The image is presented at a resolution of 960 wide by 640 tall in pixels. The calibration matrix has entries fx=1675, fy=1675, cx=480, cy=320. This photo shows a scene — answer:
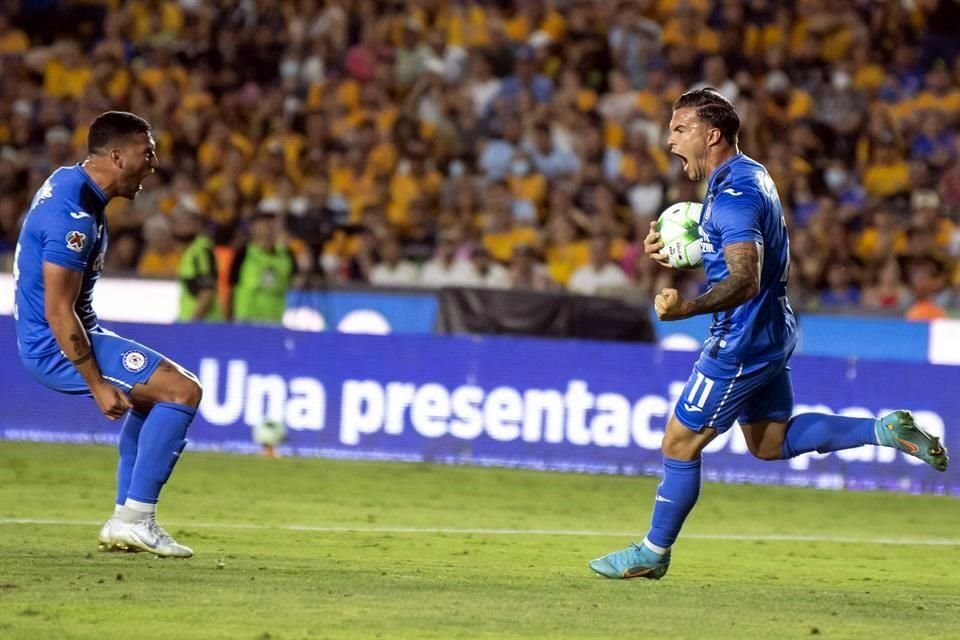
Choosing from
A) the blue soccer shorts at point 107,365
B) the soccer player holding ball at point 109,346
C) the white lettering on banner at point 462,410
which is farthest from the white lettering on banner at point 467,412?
the blue soccer shorts at point 107,365

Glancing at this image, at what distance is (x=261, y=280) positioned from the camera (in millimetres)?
16484

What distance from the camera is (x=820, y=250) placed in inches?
653

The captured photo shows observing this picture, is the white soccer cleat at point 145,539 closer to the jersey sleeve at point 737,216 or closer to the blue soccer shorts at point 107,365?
the blue soccer shorts at point 107,365

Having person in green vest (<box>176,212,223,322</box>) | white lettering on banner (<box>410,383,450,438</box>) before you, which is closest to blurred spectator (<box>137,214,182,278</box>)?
person in green vest (<box>176,212,223,322</box>)

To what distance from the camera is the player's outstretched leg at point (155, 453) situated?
8203 mm

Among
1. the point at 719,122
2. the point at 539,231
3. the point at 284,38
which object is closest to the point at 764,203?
the point at 719,122

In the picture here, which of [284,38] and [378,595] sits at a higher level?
[284,38]

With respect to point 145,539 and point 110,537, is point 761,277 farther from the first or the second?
point 110,537

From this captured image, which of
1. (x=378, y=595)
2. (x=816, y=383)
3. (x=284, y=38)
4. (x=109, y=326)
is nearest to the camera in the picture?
(x=378, y=595)

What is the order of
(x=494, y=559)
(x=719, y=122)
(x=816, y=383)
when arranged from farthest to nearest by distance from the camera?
(x=816, y=383)
(x=494, y=559)
(x=719, y=122)

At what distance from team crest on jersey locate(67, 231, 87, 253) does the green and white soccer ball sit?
22.5ft

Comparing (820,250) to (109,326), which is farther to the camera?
(820,250)

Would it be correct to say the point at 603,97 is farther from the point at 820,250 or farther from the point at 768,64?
the point at 820,250

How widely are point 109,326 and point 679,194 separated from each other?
5.98 metres
